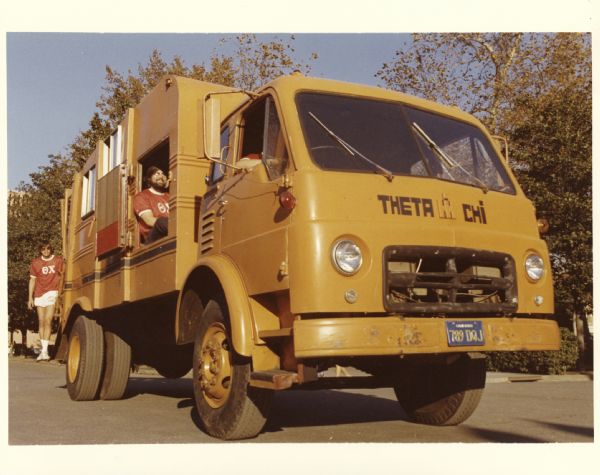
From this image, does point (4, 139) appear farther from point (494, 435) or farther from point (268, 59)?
point (268, 59)

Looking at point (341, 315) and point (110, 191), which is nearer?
point (341, 315)

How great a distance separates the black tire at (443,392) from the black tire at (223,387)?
1779mm

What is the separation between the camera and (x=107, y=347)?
8758 millimetres

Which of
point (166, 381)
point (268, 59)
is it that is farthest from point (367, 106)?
point (268, 59)

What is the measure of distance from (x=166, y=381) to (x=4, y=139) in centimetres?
828

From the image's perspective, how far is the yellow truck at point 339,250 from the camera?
4707mm

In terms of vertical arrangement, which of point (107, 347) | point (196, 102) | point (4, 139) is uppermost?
point (196, 102)

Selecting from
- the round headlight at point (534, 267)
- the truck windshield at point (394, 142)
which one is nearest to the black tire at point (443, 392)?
the round headlight at point (534, 267)

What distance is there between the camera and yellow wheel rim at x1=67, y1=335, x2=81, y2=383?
906 centimetres

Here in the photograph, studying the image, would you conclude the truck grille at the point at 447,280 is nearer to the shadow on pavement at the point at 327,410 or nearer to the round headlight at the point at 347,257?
the round headlight at the point at 347,257

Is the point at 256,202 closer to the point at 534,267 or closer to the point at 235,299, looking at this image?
the point at 235,299

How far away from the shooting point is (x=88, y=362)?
859 cm
